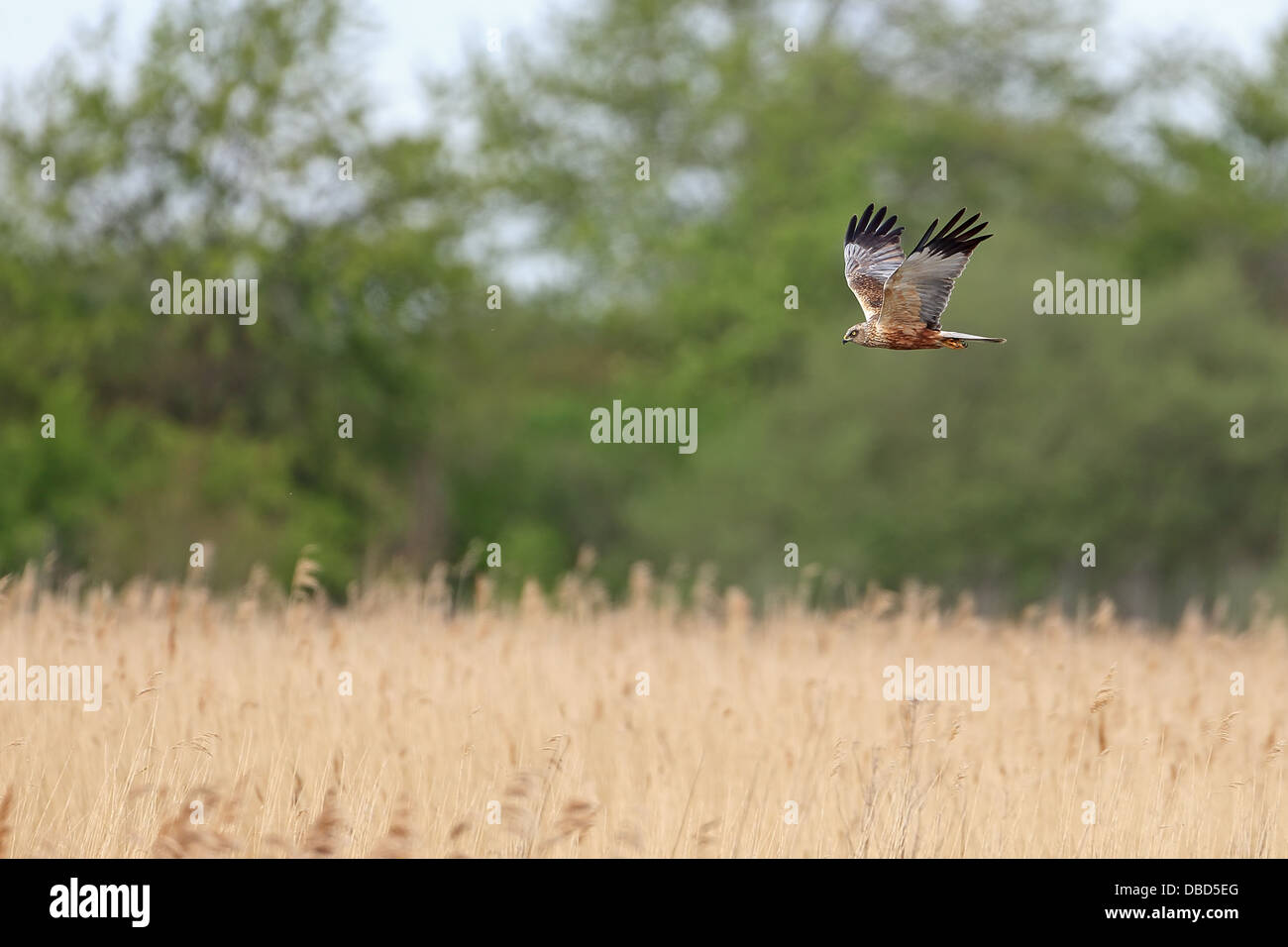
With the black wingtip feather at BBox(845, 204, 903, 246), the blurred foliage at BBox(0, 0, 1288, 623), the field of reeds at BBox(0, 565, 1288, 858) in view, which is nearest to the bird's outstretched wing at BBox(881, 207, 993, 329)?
the black wingtip feather at BBox(845, 204, 903, 246)

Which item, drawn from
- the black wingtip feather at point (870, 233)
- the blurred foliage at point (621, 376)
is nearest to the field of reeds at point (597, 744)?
the black wingtip feather at point (870, 233)

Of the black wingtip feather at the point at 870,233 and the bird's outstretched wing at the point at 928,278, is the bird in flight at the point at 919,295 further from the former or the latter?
the black wingtip feather at the point at 870,233

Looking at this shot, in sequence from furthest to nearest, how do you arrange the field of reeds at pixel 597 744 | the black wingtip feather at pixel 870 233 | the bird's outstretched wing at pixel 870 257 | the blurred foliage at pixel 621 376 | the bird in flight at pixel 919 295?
the blurred foliage at pixel 621 376 → the black wingtip feather at pixel 870 233 → the bird's outstretched wing at pixel 870 257 → the bird in flight at pixel 919 295 → the field of reeds at pixel 597 744

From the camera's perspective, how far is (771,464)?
1308 inches

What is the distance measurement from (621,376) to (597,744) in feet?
101

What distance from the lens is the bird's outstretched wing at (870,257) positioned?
8.27 meters

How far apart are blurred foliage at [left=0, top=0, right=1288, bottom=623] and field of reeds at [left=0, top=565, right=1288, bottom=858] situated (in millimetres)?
18394

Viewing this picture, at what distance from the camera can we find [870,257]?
855 centimetres

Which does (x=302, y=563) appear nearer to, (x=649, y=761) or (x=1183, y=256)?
(x=649, y=761)

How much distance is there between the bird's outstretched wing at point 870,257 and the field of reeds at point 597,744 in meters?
1.64

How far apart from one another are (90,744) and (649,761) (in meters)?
2.32

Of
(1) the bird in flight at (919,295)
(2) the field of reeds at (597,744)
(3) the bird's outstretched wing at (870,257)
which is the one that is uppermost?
(3) the bird's outstretched wing at (870,257)
